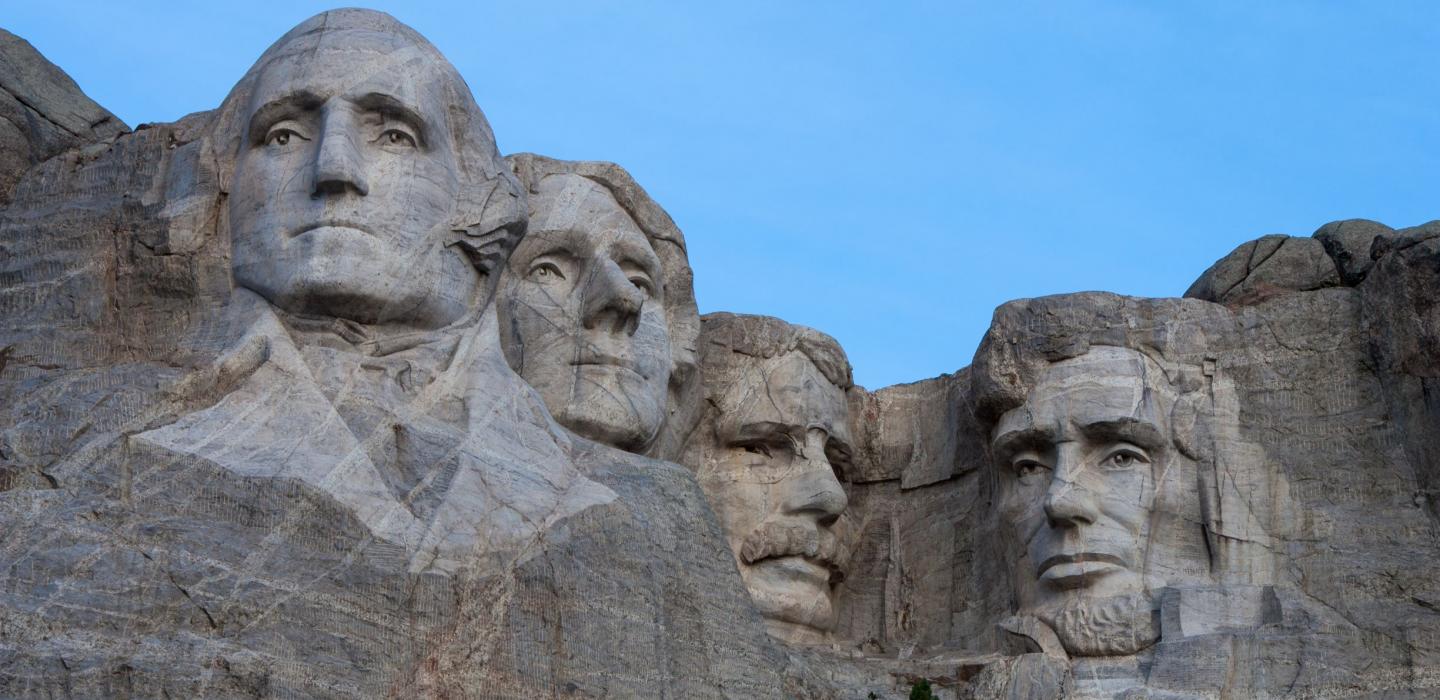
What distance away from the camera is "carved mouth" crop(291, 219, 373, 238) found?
1429 centimetres

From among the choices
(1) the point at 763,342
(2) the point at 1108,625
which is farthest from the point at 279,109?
(2) the point at 1108,625

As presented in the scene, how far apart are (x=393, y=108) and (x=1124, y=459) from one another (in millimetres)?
4058

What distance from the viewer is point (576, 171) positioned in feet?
53.4

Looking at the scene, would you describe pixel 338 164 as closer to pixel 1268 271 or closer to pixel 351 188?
pixel 351 188

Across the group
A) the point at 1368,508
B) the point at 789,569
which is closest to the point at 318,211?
the point at 789,569

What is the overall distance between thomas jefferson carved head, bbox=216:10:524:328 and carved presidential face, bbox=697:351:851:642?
86.0 inches

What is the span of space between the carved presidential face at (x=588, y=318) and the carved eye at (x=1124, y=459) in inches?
87.8

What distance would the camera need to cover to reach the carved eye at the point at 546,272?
15.8m

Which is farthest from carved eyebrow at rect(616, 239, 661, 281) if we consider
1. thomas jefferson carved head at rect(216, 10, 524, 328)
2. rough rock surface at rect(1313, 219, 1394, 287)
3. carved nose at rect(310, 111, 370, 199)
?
rough rock surface at rect(1313, 219, 1394, 287)

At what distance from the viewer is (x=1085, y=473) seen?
15.8 m

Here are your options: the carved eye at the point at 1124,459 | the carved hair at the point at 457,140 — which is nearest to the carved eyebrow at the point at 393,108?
the carved hair at the point at 457,140

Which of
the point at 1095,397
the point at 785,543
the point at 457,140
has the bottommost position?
the point at 785,543

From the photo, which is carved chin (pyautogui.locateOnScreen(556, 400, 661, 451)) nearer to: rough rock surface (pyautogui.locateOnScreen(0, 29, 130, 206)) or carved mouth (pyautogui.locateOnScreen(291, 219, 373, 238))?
carved mouth (pyautogui.locateOnScreen(291, 219, 373, 238))

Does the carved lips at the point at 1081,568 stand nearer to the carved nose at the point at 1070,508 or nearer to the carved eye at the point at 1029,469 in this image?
the carved nose at the point at 1070,508
